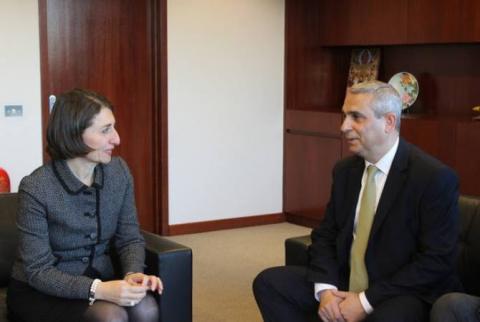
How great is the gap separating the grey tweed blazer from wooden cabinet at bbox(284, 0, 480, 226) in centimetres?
276

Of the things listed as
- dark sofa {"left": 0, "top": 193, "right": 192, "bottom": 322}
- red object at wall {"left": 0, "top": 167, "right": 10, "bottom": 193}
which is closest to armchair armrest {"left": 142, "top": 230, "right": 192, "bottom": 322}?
dark sofa {"left": 0, "top": 193, "right": 192, "bottom": 322}

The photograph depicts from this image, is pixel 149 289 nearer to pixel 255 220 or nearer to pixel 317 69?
pixel 255 220

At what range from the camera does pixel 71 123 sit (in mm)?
2592

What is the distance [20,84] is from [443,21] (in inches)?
113

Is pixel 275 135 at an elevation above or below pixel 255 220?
above

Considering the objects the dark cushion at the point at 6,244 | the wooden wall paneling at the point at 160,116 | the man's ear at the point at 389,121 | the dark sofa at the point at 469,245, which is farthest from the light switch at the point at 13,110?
the dark sofa at the point at 469,245

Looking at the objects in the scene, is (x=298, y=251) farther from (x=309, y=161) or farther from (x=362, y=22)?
(x=362, y=22)

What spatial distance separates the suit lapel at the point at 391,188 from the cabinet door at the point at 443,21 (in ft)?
8.25

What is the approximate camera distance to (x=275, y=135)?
241 inches

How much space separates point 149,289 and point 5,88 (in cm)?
275

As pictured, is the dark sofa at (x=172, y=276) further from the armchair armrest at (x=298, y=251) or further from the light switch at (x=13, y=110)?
the light switch at (x=13, y=110)

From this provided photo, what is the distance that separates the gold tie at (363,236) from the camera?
273 centimetres

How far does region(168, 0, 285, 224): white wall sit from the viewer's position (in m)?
5.60

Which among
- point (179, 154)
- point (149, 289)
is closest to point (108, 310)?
point (149, 289)
